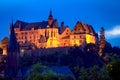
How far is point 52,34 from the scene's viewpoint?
151 m

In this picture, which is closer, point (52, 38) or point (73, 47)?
point (73, 47)

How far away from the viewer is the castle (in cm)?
14662

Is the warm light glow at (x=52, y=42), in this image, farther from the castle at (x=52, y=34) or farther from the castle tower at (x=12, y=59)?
the castle tower at (x=12, y=59)

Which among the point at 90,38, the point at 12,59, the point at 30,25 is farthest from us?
the point at 30,25

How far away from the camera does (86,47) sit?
134m

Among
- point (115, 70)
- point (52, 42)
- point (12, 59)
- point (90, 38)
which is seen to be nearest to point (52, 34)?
point (52, 42)

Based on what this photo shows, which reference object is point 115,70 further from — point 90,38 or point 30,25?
point 30,25

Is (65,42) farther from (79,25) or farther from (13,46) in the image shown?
(13,46)

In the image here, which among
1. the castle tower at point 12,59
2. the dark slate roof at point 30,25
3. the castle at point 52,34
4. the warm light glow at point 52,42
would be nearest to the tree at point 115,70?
the castle tower at point 12,59

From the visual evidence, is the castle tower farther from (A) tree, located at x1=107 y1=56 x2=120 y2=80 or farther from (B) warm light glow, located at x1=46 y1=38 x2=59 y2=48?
(A) tree, located at x1=107 y1=56 x2=120 y2=80

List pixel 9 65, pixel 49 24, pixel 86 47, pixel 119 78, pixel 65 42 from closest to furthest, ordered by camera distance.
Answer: pixel 119 78, pixel 9 65, pixel 86 47, pixel 65 42, pixel 49 24

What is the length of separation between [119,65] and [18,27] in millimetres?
115567

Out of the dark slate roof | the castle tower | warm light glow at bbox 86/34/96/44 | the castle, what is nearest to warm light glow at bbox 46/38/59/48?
the castle

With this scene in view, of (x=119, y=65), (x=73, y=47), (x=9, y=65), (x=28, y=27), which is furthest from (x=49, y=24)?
(x=119, y=65)
